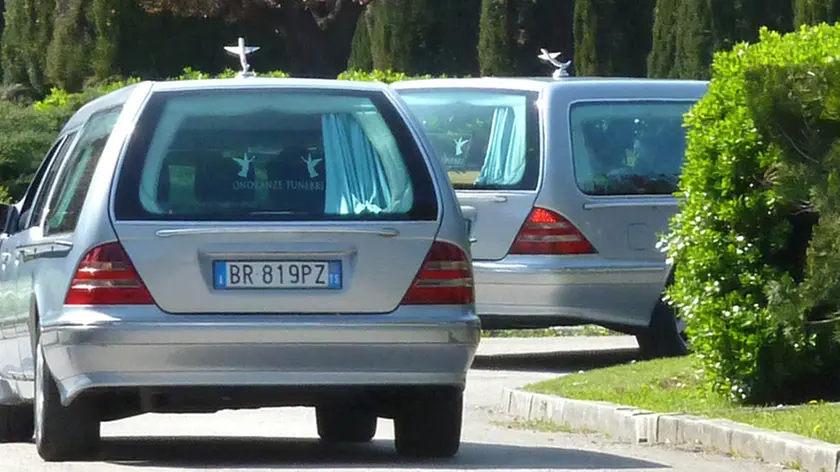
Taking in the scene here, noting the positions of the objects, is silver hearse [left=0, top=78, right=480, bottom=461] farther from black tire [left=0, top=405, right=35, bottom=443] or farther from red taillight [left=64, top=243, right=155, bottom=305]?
black tire [left=0, top=405, right=35, bottom=443]

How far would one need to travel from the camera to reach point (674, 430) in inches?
385

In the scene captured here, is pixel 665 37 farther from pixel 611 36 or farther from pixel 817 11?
pixel 817 11

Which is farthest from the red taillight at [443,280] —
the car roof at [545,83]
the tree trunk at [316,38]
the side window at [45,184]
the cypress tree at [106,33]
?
the tree trunk at [316,38]

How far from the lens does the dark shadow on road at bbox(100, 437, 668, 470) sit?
8.73 meters

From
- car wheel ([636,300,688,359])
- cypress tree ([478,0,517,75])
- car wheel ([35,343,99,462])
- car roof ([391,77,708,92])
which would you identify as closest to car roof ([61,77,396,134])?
car wheel ([35,343,99,462])

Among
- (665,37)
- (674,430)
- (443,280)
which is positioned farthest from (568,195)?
(665,37)

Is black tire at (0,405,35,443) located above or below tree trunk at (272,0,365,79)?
below

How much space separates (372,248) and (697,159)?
3033 mm

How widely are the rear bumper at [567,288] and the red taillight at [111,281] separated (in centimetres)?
542

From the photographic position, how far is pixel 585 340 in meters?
16.4

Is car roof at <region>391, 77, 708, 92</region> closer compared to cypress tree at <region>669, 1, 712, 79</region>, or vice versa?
car roof at <region>391, 77, 708, 92</region>

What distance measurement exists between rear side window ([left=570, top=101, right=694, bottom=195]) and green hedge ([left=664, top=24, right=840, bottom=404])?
2502 millimetres

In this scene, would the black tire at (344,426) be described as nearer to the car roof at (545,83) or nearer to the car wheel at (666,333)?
the car wheel at (666,333)

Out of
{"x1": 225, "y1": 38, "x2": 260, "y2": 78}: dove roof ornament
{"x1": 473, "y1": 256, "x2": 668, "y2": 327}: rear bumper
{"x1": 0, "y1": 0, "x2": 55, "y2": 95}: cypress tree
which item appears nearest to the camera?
{"x1": 225, "y1": 38, "x2": 260, "y2": 78}: dove roof ornament
